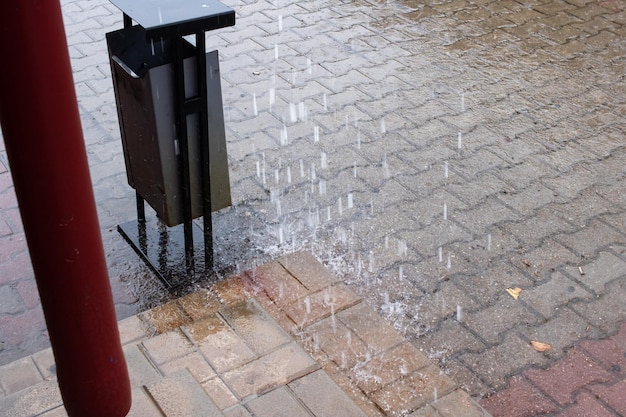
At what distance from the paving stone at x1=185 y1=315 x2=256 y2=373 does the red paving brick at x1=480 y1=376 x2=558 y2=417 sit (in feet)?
3.70

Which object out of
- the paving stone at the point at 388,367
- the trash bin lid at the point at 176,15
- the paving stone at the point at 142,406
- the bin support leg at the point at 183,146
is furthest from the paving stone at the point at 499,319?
the trash bin lid at the point at 176,15

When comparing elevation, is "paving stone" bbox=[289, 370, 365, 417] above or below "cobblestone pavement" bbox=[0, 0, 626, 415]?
above

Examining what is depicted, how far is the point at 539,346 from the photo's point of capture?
386 cm

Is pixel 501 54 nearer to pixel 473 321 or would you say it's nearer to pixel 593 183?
pixel 593 183

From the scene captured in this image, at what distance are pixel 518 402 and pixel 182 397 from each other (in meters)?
1.57

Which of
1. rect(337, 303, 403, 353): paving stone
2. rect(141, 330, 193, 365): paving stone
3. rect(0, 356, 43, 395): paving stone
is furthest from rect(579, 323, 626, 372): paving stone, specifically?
rect(0, 356, 43, 395): paving stone

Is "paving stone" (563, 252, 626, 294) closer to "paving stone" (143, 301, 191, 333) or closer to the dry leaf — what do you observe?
the dry leaf

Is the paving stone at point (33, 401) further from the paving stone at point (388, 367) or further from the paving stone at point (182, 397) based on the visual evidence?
the paving stone at point (388, 367)

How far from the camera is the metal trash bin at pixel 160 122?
12.3ft

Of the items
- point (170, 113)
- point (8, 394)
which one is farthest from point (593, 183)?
point (8, 394)

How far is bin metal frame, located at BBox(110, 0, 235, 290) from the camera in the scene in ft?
11.5

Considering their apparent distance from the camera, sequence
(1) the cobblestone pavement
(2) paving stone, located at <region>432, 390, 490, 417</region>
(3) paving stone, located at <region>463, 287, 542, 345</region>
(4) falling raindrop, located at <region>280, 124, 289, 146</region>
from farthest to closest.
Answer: (4) falling raindrop, located at <region>280, 124, 289, 146</region>
(1) the cobblestone pavement
(3) paving stone, located at <region>463, 287, 542, 345</region>
(2) paving stone, located at <region>432, 390, 490, 417</region>

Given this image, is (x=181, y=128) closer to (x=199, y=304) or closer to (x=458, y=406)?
(x=199, y=304)

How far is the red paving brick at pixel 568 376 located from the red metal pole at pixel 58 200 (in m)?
2.31
